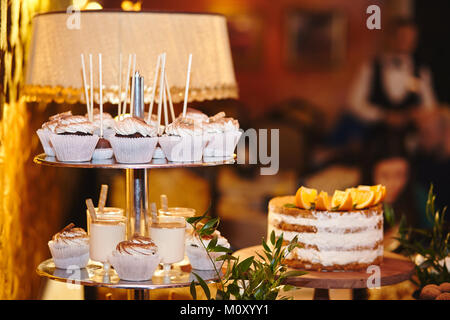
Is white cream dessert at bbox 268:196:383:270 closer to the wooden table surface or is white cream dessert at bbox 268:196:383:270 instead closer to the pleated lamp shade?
the wooden table surface

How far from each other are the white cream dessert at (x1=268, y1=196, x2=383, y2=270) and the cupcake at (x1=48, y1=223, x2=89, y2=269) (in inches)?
29.8

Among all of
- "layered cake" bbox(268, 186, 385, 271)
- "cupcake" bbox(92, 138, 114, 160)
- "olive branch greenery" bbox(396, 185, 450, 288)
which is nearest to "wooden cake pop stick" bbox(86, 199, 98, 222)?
"cupcake" bbox(92, 138, 114, 160)

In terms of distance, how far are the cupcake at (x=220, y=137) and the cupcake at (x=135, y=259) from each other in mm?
322

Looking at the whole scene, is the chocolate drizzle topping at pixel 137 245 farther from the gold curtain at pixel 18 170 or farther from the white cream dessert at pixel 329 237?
the white cream dessert at pixel 329 237

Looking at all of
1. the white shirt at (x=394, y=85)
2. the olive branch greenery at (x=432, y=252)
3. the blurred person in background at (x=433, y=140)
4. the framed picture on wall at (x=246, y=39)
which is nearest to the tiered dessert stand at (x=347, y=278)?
the olive branch greenery at (x=432, y=252)

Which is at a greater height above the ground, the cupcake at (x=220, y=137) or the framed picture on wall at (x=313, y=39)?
the framed picture on wall at (x=313, y=39)

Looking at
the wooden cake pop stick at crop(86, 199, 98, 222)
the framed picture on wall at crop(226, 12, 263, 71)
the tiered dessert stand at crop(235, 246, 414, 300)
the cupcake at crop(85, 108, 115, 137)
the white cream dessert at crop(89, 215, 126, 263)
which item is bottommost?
the tiered dessert stand at crop(235, 246, 414, 300)

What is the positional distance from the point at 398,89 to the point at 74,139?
168 inches

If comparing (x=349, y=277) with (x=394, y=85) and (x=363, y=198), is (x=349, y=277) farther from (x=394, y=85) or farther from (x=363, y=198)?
(x=394, y=85)

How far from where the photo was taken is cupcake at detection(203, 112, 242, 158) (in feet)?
6.93

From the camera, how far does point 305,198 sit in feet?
8.57

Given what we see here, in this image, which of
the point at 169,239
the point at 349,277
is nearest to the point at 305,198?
the point at 349,277

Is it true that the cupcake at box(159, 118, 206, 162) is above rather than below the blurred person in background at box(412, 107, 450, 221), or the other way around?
above

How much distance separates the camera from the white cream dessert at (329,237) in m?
2.55
